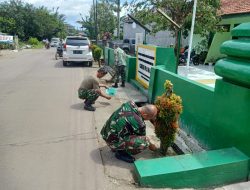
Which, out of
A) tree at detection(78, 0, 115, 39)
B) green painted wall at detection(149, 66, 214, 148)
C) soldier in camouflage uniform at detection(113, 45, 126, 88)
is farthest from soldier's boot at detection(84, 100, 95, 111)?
tree at detection(78, 0, 115, 39)

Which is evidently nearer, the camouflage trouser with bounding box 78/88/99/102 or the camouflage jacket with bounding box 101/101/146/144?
the camouflage jacket with bounding box 101/101/146/144

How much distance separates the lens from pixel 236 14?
15.4 meters

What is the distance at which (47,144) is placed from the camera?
5.04 m

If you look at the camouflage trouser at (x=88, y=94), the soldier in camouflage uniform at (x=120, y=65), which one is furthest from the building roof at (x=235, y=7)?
the camouflage trouser at (x=88, y=94)

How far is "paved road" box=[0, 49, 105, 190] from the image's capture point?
3.87m

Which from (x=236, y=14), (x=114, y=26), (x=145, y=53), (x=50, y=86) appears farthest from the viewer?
(x=114, y=26)

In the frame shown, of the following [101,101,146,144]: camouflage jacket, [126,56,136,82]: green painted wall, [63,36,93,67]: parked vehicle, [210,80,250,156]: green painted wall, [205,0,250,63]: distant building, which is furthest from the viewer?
[63,36,93,67]: parked vehicle

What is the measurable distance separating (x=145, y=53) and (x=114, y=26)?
42.1 m

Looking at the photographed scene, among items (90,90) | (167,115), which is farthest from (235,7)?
(167,115)

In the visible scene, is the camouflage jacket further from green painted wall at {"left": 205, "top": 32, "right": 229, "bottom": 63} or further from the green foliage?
green painted wall at {"left": 205, "top": 32, "right": 229, "bottom": 63}

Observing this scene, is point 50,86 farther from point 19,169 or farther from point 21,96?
point 19,169

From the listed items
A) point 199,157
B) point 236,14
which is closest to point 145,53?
point 199,157

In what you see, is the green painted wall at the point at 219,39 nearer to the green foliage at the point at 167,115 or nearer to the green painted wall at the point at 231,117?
the green painted wall at the point at 231,117

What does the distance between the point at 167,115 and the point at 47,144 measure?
212 centimetres
